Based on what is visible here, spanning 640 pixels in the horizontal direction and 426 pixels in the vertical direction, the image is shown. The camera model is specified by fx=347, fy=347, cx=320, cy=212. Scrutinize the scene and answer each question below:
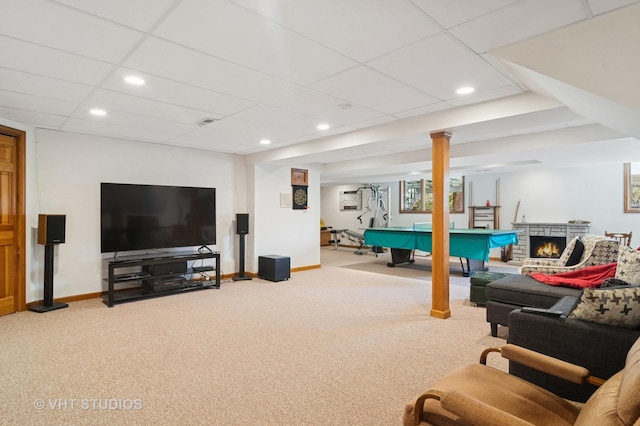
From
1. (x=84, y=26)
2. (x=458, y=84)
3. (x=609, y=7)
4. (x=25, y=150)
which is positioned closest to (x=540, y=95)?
(x=458, y=84)

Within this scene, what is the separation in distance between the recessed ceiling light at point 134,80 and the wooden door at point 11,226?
2445 mm

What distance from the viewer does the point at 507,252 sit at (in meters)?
8.73

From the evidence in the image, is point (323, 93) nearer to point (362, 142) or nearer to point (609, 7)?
point (362, 142)

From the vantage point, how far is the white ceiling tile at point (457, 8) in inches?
72.9

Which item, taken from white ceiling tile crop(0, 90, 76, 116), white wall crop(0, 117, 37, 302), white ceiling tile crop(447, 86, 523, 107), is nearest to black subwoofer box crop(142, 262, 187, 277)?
white wall crop(0, 117, 37, 302)

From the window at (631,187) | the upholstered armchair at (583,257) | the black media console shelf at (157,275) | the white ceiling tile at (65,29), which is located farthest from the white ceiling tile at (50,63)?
the window at (631,187)

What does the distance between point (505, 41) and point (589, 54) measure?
1.62 feet

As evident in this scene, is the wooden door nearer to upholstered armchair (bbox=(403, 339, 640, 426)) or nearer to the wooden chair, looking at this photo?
upholstered armchair (bbox=(403, 339, 640, 426))

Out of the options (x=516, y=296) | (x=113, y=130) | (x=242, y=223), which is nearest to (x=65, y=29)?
(x=113, y=130)

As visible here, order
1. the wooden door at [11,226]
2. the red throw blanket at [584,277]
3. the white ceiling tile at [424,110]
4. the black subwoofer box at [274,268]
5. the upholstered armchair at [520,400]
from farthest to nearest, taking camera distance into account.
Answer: the black subwoofer box at [274,268], the wooden door at [11,226], the white ceiling tile at [424,110], the red throw blanket at [584,277], the upholstered armchair at [520,400]

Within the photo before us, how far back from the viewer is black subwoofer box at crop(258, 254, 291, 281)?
626 centimetres

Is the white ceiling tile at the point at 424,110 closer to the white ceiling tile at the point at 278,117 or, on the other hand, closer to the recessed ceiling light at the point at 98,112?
the white ceiling tile at the point at 278,117

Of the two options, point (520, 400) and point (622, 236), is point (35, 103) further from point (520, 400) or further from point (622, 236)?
point (622, 236)

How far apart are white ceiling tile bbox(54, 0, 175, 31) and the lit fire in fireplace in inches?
356
